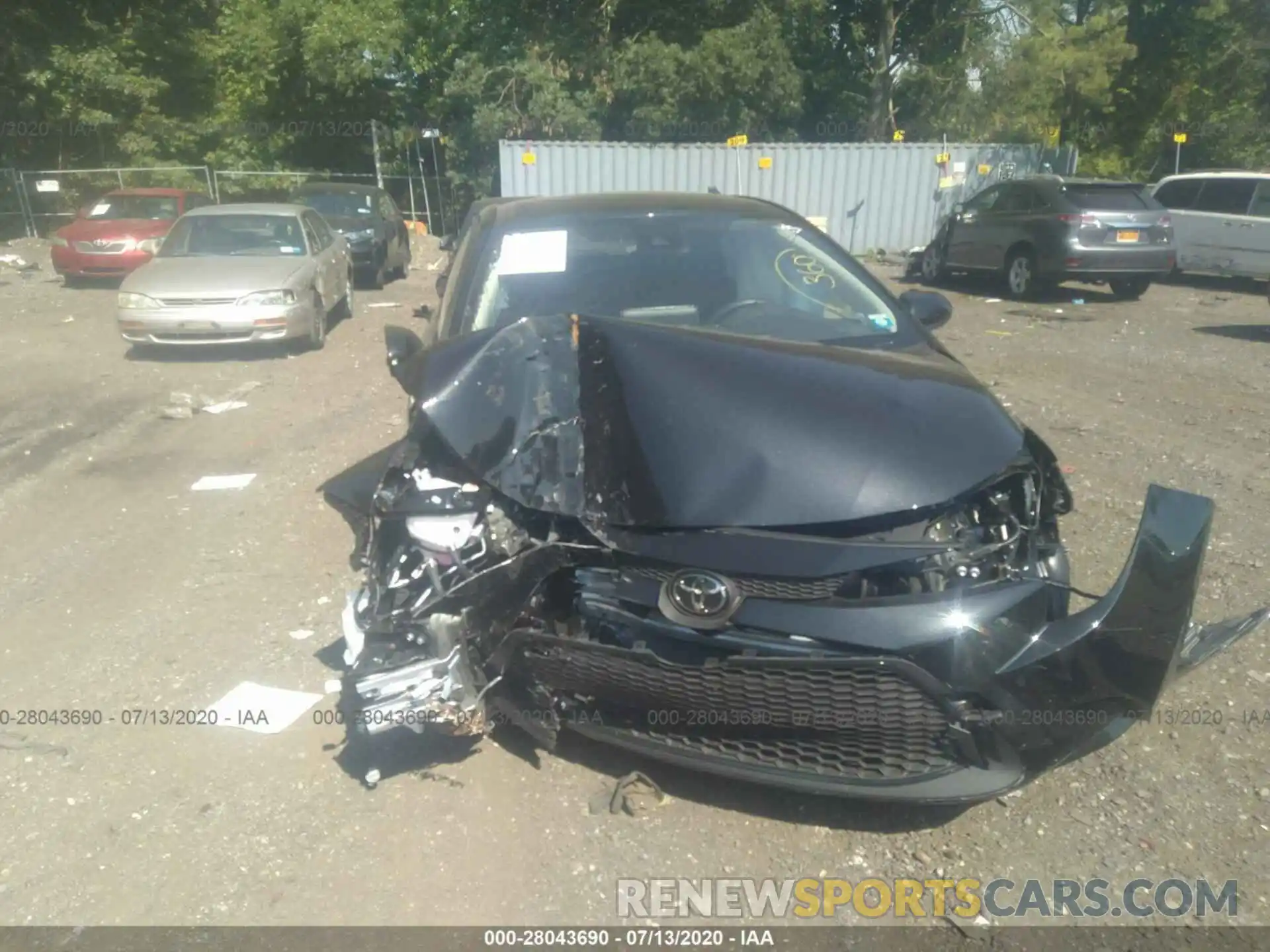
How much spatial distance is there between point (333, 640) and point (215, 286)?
7.12 meters

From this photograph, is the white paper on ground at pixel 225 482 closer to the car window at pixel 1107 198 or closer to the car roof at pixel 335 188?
the car window at pixel 1107 198

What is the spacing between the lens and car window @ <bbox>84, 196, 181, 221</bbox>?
17328mm

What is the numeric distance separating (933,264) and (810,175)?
475 centimetres

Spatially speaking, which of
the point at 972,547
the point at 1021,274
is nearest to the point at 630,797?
the point at 972,547

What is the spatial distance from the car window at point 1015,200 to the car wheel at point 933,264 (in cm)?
140

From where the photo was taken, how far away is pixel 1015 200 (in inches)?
614

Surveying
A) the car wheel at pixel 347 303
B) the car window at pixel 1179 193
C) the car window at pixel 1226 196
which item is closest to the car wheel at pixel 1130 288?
the car window at pixel 1226 196

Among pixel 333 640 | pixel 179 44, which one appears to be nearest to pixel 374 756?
pixel 333 640

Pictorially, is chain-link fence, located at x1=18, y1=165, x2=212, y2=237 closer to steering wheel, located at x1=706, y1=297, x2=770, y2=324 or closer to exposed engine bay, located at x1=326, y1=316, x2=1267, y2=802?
steering wheel, located at x1=706, y1=297, x2=770, y2=324

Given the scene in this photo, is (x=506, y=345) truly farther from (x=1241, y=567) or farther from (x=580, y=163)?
(x=580, y=163)

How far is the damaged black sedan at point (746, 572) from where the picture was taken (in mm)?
2893

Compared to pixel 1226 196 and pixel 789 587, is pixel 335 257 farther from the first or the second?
pixel 1226 196

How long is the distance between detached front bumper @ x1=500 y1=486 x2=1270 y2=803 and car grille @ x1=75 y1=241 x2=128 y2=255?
15679 millimetres

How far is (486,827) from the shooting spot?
3365 millimetres
